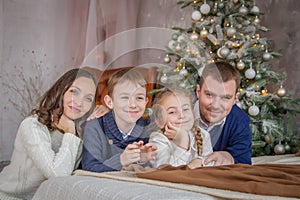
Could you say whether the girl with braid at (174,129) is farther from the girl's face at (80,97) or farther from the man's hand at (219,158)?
the girl's face at (80,97)

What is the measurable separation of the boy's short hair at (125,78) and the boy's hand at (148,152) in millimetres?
190

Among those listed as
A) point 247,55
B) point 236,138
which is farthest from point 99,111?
point 247,55

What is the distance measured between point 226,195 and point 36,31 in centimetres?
247

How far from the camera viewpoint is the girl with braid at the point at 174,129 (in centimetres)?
138

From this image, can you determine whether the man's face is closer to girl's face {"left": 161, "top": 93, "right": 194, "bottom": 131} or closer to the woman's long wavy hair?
girl's face {"left": 161, "top": 93, "right": 194, "bottom": 131}

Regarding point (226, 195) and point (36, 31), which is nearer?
point (226, 195)

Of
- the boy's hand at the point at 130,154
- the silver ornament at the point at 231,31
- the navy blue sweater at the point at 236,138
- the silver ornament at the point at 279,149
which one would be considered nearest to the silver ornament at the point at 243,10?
the silver ornament at the point at 231,31

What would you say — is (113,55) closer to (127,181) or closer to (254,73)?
(127,181)

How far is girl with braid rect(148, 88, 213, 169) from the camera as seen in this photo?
54.3 inches

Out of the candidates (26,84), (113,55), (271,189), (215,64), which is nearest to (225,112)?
(215,64)

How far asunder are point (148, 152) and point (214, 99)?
36 cm

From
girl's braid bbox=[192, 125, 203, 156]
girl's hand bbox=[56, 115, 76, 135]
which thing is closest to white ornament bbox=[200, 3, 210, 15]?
girl's braid bbox=[192, 125, 203, 156]

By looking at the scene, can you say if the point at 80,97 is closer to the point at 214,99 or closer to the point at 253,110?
the point at 214,99

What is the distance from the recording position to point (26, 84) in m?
3.10
